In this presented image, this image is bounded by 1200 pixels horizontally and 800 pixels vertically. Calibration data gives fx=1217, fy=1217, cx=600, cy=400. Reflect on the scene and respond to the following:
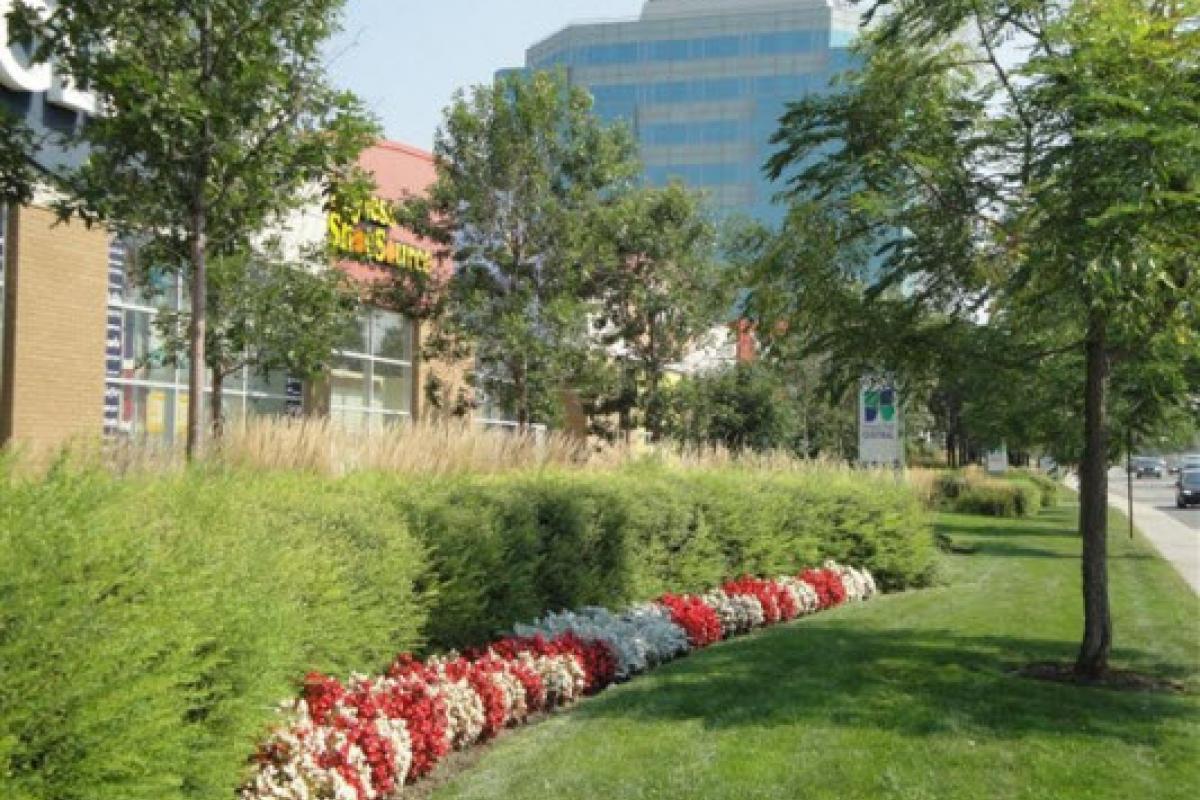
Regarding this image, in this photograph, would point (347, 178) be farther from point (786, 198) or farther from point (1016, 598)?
point (1016, 598)

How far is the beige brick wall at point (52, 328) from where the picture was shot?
16.0 m

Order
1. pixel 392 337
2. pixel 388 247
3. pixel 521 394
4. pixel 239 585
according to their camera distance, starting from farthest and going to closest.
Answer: pixel 392 337
pixel 388 247
pixel 521 394
pixel 239 585

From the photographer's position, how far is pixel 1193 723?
25.5ft

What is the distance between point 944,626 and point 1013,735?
497 cm

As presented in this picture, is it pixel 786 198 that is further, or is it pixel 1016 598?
pixel 1016 598

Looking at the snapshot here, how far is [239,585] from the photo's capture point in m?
5.00

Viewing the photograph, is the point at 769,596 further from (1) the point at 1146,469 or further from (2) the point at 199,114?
(1) the point at 1146,469

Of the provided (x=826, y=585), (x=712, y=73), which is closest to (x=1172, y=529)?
(x=826, y=585)

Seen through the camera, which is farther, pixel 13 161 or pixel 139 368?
pixel 139 368

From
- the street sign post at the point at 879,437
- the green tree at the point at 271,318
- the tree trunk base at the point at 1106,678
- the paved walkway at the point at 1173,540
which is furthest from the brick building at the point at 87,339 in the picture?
the paved walkway at the point at 1173,540

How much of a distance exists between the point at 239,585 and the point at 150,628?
1.07 m

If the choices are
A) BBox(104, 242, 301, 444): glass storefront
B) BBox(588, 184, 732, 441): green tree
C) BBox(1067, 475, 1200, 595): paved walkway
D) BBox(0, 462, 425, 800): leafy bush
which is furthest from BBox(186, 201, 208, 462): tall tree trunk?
BBox(588, 184, 732, 441): green tree

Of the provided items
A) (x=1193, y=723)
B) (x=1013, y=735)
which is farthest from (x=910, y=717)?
(x=1193, y=723)

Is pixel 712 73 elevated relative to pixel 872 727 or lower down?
elevated
